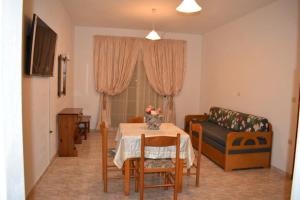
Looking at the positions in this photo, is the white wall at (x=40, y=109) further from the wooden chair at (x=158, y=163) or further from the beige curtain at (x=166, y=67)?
the beige curtain at (x=166, y=67)

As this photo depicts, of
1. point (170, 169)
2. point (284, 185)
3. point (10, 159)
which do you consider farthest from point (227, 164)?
point (10, 159)

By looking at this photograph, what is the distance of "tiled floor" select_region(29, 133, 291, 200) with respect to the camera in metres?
2.84

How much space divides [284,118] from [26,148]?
3.67 m

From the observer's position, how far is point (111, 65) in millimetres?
6215

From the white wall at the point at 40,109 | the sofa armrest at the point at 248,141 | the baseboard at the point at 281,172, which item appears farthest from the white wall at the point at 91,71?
the baseboard at the point at 281,172

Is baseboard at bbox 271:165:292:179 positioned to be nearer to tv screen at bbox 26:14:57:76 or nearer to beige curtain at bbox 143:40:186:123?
beige curtain at bbox 143:40:186:123

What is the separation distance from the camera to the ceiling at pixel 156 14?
13.5ft

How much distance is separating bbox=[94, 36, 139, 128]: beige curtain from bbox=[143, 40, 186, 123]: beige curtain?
0.43 meters

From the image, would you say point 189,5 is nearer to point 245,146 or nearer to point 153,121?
point 153,121

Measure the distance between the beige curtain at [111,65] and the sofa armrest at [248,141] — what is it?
3454 mm

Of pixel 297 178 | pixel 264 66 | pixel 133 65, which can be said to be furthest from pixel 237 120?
pixel 297 178

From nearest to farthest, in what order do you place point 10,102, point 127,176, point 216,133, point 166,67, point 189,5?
point 10,102 < point 189,5 < point 127,176 < point 216,133 < point 166,67

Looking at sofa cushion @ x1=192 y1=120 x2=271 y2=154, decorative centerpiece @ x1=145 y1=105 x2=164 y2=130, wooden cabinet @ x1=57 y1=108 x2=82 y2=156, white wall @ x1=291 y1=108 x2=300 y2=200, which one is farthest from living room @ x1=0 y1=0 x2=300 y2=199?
white wall @ x1=291 y1=108 x2=300 y2=200

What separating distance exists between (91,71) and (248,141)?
4320 millimetres
